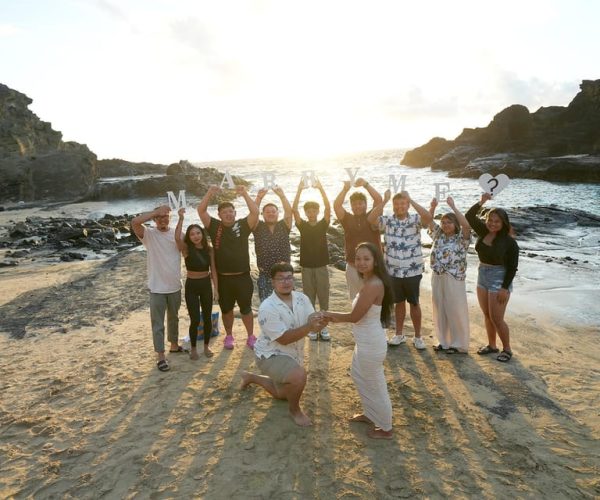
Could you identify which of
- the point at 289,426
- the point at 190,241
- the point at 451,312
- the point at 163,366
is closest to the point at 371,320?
the point at 289,426

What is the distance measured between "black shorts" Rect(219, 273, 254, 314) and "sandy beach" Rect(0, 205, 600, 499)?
28.9 inches

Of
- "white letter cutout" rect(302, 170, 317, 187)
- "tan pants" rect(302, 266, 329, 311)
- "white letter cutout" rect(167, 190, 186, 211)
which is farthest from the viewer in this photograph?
"white letter cutout" rect(302, 170, 317, 187)

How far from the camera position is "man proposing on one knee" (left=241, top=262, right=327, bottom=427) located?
383 cm

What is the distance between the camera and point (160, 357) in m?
5.34

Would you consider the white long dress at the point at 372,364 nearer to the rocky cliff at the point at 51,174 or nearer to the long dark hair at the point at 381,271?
the long dark hair at the point at 381,271

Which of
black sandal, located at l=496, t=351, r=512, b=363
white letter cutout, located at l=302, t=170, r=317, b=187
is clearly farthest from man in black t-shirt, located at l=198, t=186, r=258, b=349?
black sandal, located at l=496, t=351, r=512, b=363

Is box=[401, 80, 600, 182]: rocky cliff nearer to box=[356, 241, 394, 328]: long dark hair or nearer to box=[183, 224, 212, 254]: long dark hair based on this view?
box=[183, 224, 212, 254]: long dark hair

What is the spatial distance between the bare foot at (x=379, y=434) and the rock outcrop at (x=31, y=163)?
39.5 meters

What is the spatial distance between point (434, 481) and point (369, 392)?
85 centimetres

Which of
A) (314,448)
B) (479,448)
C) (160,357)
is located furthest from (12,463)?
(479,448)

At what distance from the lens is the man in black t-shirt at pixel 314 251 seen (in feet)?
19.6

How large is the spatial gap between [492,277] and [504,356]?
1.09 metres

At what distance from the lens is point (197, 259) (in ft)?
17.4

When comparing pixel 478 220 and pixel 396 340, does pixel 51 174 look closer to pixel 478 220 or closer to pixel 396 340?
pixel 396 340
